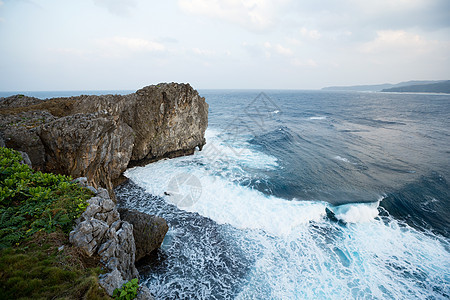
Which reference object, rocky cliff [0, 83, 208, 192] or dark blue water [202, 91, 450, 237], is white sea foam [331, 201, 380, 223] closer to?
dark blue water [202, 91, 450, 237]

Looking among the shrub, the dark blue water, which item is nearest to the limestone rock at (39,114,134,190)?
the shrub

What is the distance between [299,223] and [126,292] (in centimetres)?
1315

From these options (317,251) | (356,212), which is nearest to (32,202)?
(317,251)

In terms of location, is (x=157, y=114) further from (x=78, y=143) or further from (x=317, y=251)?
(x=317, y=251)

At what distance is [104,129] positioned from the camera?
47.6ft

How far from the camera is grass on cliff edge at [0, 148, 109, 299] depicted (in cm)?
500

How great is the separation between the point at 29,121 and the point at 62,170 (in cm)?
493

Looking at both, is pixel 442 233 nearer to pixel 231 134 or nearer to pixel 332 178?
pixel 332 178

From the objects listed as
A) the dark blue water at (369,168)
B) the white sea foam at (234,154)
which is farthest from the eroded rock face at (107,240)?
the white sea foam at (234,154)

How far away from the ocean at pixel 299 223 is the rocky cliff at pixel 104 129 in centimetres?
257

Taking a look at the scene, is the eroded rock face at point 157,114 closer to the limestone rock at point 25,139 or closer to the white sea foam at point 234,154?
the white sea foam at point 234,154

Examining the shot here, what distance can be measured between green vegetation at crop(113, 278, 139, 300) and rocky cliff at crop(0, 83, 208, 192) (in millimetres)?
10432

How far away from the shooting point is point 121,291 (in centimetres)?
559

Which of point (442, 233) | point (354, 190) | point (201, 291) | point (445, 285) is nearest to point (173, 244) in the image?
point (201, 291)
